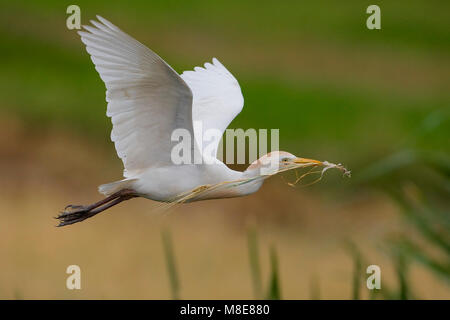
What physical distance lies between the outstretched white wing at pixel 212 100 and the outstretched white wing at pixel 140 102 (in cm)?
39

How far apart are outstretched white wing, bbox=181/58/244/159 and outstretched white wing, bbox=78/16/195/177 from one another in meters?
0.39

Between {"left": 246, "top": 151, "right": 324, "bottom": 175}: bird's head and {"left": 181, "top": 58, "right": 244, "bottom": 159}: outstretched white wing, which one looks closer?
{"left": 246, "top": 151, "right": 324, "bottom": 175}: bird's head

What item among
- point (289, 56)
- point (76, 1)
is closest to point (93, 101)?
point (76, 1)

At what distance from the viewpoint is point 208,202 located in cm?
940

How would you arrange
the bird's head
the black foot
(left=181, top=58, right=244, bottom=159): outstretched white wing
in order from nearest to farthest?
the bird's head → the black foot → (left=181, top=58, right=244, bottom=159): outstretched white wing

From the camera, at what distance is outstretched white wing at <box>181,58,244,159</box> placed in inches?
124

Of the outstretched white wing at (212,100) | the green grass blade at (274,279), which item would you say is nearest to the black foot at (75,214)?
the outstretched white wing at (212,100)

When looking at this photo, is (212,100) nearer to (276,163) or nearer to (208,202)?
(276,163)

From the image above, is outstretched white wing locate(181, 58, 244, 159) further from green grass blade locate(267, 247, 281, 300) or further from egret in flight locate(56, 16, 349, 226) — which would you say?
green grass blade locate(267, 247, 281, 300)

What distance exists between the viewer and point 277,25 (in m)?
12.7

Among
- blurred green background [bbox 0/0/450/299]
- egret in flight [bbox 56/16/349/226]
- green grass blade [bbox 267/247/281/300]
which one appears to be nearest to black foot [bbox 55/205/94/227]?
egret in flight [bbox 56/16/349/226]

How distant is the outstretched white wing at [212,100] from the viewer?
315cm

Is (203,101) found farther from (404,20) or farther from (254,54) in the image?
(404,20)

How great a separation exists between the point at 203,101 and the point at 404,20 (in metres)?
10.4
